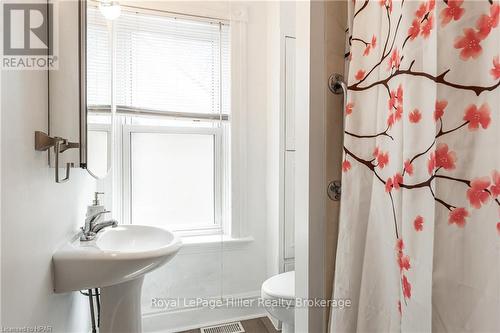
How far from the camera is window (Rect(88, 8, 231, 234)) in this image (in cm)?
195

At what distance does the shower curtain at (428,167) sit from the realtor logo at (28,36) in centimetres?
94

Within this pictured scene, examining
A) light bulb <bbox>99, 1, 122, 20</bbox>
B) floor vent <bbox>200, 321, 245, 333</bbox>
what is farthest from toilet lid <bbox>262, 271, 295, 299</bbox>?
light bulb <bbox>99, 1, 122, 20</bbox>

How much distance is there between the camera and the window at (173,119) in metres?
1.95

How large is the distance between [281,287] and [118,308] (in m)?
0.83

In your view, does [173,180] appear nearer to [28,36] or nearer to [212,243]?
[212,243]

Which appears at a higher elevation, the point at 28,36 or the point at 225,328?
the point at 28,36

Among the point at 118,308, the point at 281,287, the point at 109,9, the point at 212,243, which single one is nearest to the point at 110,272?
the point at 118,308

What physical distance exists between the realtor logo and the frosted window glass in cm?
107

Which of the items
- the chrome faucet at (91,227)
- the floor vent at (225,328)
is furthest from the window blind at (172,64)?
the floor vent at (225,328)

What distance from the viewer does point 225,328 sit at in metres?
2.04

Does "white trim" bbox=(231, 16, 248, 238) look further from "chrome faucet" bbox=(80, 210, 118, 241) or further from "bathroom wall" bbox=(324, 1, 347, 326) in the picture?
"bathroom wall" bbox=(324, 1, 347, 326)

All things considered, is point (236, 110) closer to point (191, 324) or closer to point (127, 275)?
point (127, 275)

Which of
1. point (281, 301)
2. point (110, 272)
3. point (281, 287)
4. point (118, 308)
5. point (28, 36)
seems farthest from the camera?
point (281, 287)

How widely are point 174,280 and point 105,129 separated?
3.63ft
